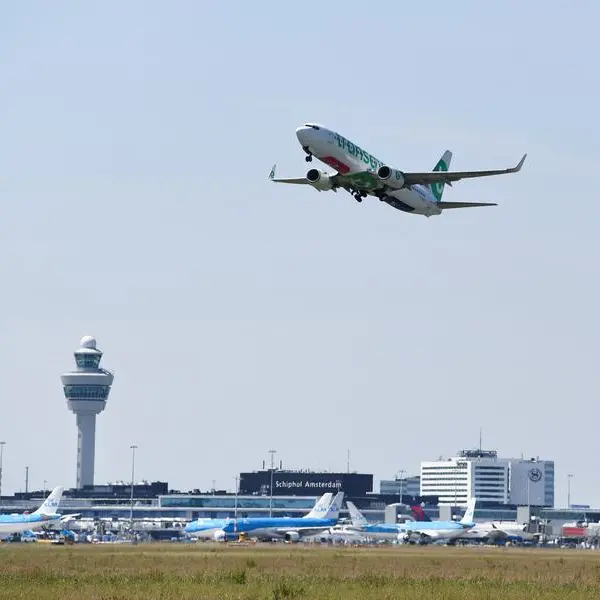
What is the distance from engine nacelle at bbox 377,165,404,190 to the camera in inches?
4138

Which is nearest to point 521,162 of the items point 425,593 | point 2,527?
→ point 425,593

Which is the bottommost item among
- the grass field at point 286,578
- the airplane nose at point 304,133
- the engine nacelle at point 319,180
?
the grass field at point 286,578

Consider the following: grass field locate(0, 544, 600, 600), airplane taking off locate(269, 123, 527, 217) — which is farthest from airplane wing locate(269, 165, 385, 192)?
grass field locate(0, 544, 600, 600)

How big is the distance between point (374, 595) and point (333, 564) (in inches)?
1554

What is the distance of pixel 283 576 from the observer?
3511 inches

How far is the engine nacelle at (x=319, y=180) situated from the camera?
103625 millimetres

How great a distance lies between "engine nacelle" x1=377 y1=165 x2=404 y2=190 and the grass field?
27418 mm

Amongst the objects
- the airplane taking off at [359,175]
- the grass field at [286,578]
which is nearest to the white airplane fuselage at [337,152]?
the airplane taking off at [359,175]

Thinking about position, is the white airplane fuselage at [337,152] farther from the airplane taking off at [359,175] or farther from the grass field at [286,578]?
the grass field at [286,578]

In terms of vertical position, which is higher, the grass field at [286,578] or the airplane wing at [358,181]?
the airplane wing at [358,181]

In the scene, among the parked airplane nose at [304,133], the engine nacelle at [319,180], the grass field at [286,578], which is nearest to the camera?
the grass field at [286,578]

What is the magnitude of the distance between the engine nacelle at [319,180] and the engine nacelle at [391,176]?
3.83 m

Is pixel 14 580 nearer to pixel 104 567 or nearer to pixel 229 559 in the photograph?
pixel 104 567

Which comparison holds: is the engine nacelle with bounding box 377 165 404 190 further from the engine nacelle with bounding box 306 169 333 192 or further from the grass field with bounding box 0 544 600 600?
the grass field with bounding box 0 544 600 600
